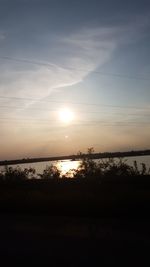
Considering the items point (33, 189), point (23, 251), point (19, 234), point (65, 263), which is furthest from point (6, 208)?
point (65, 263)

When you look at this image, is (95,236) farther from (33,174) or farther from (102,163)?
(33,174)

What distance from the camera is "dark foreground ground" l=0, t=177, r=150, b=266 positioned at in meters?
9.03

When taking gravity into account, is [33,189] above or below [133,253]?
above

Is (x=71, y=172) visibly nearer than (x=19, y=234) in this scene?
No

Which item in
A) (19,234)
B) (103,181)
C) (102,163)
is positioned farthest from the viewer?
(102,163)

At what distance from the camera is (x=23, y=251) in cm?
995

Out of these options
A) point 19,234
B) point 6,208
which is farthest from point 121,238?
point 6,208

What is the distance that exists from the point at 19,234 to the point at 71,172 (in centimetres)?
952

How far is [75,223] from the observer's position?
12.3 meters

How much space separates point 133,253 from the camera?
28.8 ft

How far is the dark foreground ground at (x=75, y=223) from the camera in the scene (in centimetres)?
903

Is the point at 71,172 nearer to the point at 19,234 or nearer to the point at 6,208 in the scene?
the point at 6,208

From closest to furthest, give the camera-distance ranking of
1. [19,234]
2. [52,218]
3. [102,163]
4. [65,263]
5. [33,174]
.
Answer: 1. [65,263]
2. [19,234]
3. [52,218]
4. [102,163]
5. [33,174]

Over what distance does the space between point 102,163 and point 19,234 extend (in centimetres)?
899
